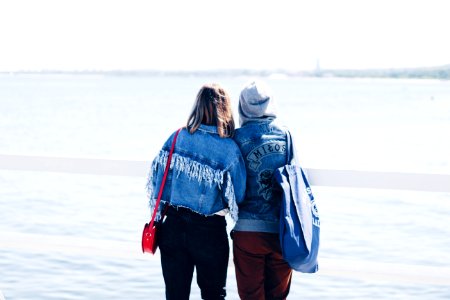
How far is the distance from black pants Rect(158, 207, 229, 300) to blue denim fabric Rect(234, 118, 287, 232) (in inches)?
4.9

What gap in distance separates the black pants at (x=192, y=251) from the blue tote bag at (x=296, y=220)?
0.30 metres

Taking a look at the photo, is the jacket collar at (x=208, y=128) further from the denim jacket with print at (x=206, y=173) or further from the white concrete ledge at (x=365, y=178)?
the white concrete ledge at (x=365, y=178)

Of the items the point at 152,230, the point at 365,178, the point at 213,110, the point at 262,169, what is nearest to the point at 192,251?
the point at 152,230

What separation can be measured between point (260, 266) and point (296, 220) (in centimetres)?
28

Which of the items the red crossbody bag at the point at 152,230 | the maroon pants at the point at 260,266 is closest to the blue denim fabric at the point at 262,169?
the maroon pants at the point at 260,266

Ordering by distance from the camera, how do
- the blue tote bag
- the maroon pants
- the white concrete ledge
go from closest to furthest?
1. the blue tote bag
2. the maroon pants
3. the white concrete ledge

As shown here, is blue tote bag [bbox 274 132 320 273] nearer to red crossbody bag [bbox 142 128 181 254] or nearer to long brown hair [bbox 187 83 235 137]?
long brown hair [bbox 187 83 235 137]

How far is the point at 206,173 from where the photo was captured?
331cm

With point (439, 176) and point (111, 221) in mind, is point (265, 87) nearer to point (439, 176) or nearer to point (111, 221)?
point (439, 176)

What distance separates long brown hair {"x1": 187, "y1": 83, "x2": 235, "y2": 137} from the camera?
129 inches

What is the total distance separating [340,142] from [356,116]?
17.2 metres

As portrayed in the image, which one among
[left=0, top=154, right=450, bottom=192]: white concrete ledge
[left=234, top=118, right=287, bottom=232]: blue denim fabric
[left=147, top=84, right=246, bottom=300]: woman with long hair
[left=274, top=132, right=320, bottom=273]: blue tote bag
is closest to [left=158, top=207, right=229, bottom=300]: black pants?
[left=147, top=84, right=246, bottom=300]: woman with long hair

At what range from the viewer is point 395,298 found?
22.5ft

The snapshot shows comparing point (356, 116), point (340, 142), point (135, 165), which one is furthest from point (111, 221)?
point (356, 116)
